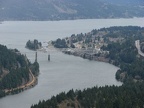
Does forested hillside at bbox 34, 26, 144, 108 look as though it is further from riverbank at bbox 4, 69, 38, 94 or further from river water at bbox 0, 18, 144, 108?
riverbank at bbox 4, 69, 38, 94

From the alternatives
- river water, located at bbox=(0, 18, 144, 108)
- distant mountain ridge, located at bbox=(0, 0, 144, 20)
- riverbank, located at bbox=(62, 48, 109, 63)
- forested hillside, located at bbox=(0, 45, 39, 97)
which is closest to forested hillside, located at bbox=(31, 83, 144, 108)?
river water, located at bbox=(0, 18, 144, 108)

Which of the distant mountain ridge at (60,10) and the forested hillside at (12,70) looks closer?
the forested hillside at (12,70)

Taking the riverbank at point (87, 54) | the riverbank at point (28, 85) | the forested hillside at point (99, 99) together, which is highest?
the riverbank at point (87, 54)

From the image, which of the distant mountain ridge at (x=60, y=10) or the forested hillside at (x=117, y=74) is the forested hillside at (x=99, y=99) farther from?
the distant mountain ridge at (x=60, y=10)

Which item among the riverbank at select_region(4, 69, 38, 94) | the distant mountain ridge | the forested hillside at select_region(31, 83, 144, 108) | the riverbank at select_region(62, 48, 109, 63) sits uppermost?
the distant mountain ridge

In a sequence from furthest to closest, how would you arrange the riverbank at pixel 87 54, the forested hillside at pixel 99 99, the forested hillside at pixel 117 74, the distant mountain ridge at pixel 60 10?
the distant mountain ridge at pixel 60 10 < the riverbank at pixel 87 54 < the forested hillside at pixel 117 74 < the forested hillside at pixel 99 99

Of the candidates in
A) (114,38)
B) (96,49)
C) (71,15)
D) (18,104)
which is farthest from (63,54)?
(71,15)

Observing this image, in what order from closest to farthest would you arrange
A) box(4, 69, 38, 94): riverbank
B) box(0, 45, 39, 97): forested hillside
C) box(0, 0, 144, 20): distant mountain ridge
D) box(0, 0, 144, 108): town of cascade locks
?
box(0, 0, 144, 108): town of cascade locks, box(4, 69, 38, 94): riverbank, box(0, 45, 39, 97): forested hillside, box(0, 0, 144, 20): distant mountain ridge

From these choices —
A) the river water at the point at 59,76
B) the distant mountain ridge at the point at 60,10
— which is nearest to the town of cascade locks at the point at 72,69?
the river water at the point at 59,76
